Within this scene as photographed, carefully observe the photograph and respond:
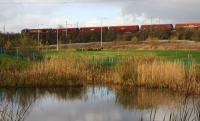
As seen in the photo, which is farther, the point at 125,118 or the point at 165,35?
the point at 165,35

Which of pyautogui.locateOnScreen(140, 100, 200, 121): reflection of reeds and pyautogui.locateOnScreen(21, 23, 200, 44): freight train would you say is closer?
pyautogui.locateOnScreen(140, 100, 200, 121): reflection of reeds

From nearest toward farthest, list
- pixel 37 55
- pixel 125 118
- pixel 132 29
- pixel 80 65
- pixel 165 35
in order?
pixel 125 118, pixel 80 65, pixel 37 55, pixel 165 35, pixel 132 29

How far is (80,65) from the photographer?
17.8m

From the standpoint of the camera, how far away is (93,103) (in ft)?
44.2

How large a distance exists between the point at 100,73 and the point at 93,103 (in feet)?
13.5

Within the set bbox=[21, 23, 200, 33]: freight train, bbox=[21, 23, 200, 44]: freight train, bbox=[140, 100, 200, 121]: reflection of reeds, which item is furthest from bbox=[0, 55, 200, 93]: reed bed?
bbox=[21, 23, 200, 33]: freight train

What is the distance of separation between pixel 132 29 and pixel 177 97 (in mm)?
53216

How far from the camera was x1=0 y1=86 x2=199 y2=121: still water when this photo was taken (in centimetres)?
1099

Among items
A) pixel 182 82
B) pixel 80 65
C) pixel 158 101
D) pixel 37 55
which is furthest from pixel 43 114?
pixel 37 55

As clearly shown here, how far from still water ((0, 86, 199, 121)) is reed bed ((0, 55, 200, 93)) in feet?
1.57

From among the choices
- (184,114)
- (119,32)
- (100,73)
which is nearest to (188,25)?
(119,32)

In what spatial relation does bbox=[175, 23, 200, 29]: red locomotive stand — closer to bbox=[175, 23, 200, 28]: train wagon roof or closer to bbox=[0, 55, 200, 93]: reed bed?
bbox=[175, 23, 200, 28]: train wagon roof

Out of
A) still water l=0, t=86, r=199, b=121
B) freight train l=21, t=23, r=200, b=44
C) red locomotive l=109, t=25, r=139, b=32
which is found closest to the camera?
still water l=0, t=86, r=199, b=121

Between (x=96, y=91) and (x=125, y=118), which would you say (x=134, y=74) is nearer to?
(x=96, y=91)
